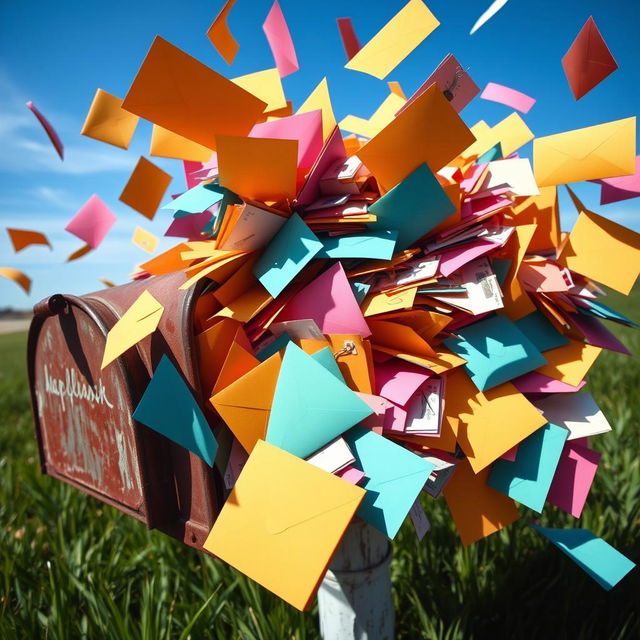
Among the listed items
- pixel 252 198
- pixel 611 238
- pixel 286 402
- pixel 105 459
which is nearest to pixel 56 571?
pixel 105 459

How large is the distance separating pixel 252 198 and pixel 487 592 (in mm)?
1527

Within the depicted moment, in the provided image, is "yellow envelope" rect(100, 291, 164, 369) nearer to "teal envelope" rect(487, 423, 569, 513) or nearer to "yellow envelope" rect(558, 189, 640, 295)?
"teal envelope" rect(487, 423, 569, 513)

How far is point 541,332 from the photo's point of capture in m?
0.97

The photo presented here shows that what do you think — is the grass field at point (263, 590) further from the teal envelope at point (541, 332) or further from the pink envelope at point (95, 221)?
the pink envelope at point (95, 221)

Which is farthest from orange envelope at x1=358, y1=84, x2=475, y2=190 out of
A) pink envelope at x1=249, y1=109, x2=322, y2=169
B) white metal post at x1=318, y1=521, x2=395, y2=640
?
white metal post at x1=318, y1=521, x2=395, y2=640

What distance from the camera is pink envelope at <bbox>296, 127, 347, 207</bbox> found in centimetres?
86

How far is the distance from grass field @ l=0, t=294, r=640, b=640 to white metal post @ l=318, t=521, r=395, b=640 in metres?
0.18

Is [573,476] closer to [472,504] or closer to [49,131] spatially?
[472,504]

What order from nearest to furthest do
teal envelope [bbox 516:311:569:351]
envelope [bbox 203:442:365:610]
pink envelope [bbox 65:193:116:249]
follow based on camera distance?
envelope [bbox 203:442:365:610] < teal envelope [bbox 516:311:569:351] < pink envelope [bbox 65:193:116:249]

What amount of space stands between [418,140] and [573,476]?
2.29 ft

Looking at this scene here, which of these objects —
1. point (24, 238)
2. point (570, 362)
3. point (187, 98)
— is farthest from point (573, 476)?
point (24, 238)

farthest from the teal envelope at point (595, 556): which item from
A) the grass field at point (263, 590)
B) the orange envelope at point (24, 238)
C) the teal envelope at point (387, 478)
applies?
the orange envelope at point (24, 238)

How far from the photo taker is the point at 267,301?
0.82 metres

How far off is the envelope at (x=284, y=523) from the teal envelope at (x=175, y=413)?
113 millimetres
